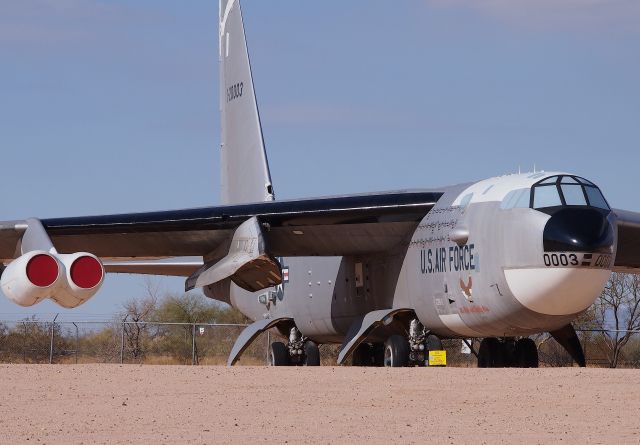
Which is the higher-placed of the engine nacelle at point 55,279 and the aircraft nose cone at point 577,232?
the aircraft nose cone at point 577,232

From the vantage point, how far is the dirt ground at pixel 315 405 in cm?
972

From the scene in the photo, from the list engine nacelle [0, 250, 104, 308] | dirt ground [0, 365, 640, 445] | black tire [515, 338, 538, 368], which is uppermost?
engine nacelle [0, 250, 104, 308]

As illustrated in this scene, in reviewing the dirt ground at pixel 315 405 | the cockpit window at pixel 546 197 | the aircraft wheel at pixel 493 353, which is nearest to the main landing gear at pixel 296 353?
the aircraft wheel at pixel 493 353

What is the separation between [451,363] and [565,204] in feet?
54.6

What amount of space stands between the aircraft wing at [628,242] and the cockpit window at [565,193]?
3070 millimetres

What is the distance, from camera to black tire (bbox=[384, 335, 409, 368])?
752 inches

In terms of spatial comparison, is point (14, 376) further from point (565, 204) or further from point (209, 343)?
point (209, 343)

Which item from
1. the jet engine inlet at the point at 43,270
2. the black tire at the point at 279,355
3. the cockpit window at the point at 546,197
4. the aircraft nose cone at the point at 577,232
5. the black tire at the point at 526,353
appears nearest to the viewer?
the jet engine inlet at the point at 43,270

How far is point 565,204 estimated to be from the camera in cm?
1677

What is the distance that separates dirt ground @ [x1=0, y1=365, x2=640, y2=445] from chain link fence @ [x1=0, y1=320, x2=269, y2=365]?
17.8 meters

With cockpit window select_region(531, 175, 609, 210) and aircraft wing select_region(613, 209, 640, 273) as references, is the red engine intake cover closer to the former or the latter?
cockpit window select_region(531, 175, 609, 210)

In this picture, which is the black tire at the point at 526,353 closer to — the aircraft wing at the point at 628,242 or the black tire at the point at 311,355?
the aircraft wing at the point at 628,242

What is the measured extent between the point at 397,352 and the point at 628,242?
5.64m

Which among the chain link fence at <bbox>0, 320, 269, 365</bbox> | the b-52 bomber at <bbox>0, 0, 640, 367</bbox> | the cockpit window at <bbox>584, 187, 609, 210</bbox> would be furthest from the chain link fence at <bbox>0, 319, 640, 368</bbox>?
the cockpit window at <bbox>584, 187, 609, 210</bbox>
